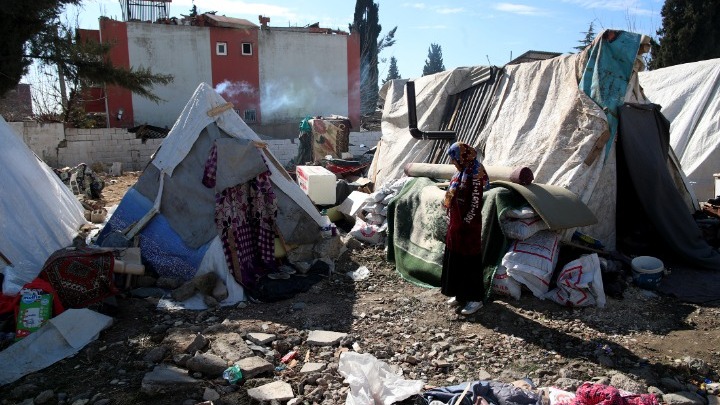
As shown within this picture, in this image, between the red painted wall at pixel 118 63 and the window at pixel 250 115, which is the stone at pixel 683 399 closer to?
the red painted wall at pixel 118 63

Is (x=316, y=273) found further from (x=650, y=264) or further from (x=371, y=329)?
(x=650, y=264)

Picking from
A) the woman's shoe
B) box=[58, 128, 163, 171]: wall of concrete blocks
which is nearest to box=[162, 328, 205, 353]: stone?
the woman's shoe

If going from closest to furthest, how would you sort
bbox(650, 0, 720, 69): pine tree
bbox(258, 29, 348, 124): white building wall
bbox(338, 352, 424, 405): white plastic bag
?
bbox(338, 352, 424, 405): white plastic bag, bbox(650, 0, 720, 69): pine tree, bbox(258, 29, 348, 124): white building wall

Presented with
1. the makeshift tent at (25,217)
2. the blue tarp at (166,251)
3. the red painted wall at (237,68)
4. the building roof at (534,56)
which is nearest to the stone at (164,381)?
the blue tarp at (166,251)

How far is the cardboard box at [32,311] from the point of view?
13.2 feet

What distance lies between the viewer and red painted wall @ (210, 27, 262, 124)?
18922mm

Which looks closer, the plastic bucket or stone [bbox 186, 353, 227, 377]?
stone [bbox 186, 353, 227, 377]

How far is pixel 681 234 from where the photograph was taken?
18.6 ft

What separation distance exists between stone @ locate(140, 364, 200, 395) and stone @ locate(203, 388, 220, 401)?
0.14 meters

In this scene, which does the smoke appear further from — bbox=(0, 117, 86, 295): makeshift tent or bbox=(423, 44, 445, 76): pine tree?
bbox=(423, 44, 445, 76): pine tree

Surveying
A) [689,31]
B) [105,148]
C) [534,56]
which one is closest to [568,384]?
[534,56]

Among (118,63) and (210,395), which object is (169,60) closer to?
(118,63)

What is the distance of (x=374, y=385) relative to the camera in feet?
10.2

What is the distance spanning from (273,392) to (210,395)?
377 mm
